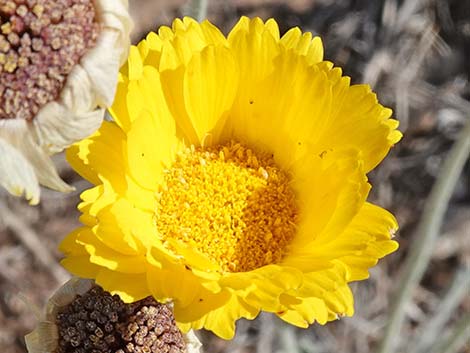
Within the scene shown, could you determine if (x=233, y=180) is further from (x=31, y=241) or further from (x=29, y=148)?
(x=31, y=241)

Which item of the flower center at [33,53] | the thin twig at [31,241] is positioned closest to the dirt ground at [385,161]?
the thin twig at [31,241]

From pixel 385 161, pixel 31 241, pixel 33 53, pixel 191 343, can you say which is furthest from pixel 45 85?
pixel 385 161

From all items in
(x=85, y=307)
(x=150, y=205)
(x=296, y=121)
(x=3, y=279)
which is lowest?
(x=3, y=279)

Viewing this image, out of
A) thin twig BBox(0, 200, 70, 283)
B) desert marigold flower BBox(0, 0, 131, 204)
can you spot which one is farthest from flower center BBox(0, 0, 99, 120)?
thin twig BBox(0, 200, 70, 283)

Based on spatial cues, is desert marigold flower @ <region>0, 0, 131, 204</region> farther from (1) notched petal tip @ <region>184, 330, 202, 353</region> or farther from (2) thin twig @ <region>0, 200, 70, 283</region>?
(2) thin twig @ <region>0, 200, 70, 283</region>

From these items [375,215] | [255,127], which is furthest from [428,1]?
[375,215]

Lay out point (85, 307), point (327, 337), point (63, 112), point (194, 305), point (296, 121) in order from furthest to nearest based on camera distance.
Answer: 1. point (327, 337)
2. point (296, 121)
3. point (85, 307)
4. point (194, 305)
5. point (63, 112)

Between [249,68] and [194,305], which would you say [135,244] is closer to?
[194,305]
